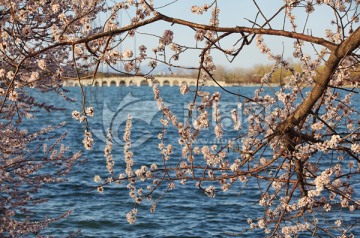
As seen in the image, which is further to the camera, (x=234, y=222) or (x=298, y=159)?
(x=234, y=222)

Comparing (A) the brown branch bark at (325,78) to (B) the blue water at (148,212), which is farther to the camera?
(B) the blue water at (148,212)

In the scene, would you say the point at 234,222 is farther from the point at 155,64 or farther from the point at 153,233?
the point at 155,64

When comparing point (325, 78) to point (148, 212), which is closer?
point (325, 78)

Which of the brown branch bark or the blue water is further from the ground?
the brown branch bark

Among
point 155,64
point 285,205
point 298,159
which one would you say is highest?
point 155,64

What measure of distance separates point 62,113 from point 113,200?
39.4 metres

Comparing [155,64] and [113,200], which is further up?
[155,64]

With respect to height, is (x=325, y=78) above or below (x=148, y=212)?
above

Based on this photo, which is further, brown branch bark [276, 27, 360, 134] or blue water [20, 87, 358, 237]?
blue water [20, 87, 358, 237]

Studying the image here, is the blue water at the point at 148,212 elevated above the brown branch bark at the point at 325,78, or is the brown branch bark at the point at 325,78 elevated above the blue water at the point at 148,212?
the brown branch bark at the point at 325,78

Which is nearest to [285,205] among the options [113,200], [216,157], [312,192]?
[312,192]

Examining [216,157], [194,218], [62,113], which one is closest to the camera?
[216,157]

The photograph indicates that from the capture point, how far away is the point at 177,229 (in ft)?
43.3

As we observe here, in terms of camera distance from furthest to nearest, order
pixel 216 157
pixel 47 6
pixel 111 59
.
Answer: pixel 47 6
pixel 216 157
pixel 111 59
